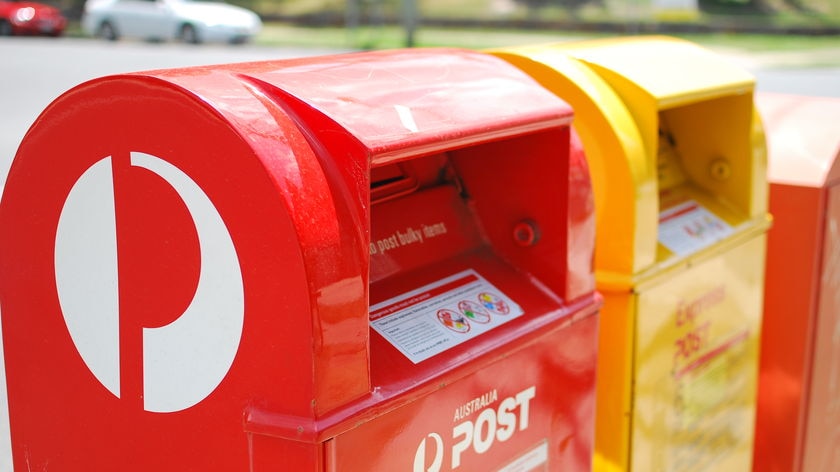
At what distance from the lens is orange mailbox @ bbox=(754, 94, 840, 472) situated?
292 cm

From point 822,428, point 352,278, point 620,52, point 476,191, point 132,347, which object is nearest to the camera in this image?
point 352,278

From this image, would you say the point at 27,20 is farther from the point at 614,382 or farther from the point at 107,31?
the point at 614,382

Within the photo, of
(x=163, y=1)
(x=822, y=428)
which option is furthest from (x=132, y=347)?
(x=163, y=1)

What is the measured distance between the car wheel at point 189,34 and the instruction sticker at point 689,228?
16512mm

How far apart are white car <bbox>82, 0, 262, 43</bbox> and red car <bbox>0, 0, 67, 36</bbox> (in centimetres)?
97

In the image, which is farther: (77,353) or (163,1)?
(163,1)

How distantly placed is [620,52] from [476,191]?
2.07 feet

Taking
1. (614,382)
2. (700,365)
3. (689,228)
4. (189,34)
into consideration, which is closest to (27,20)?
(189,34)

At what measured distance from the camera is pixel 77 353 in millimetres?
1618

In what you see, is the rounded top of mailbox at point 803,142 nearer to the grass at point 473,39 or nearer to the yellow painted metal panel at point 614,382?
the yellow painted metal panel at point 614,382

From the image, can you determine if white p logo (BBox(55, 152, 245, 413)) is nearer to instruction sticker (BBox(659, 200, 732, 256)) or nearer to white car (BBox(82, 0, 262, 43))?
instruction sticker (BBox(659, 200, 732, 256))

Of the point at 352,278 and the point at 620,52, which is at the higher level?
the point at 620,52

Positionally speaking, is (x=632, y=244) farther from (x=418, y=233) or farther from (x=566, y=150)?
(x=418, y=233)

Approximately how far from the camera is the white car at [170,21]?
59.3 feet
